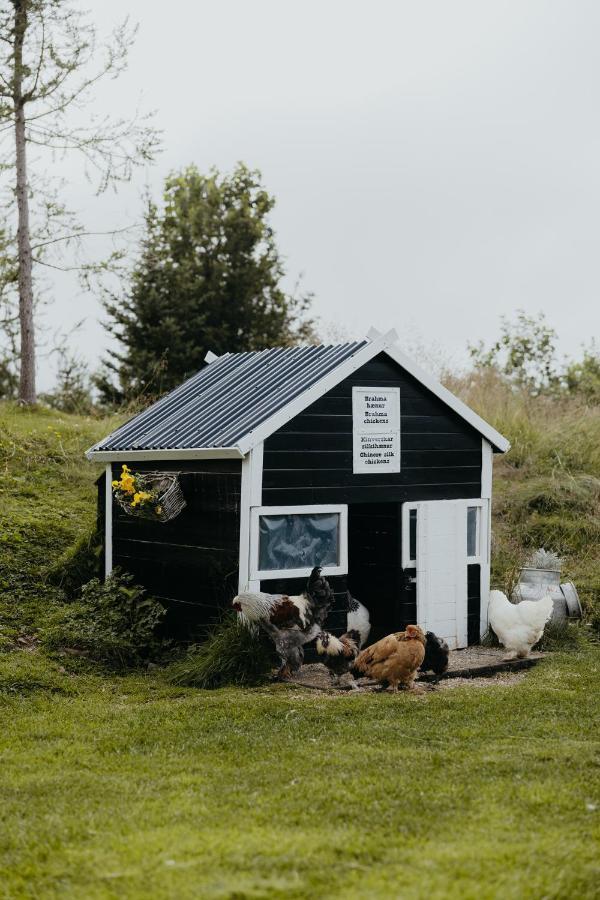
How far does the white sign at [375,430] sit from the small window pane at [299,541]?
0.70 meters

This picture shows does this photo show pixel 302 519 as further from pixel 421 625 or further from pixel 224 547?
pixel 421 625

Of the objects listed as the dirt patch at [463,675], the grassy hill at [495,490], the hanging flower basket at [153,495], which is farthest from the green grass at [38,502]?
the dirt patch at [463,675]

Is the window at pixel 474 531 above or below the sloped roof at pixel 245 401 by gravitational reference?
below

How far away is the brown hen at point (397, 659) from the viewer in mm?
9422

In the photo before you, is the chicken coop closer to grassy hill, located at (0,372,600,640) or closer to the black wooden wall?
the black wooden wall

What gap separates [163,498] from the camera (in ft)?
35.1

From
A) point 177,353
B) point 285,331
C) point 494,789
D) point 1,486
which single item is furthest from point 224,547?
point 285,331

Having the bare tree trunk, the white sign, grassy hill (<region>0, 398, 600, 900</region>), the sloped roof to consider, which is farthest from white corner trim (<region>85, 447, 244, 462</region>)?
the bare tree trunk

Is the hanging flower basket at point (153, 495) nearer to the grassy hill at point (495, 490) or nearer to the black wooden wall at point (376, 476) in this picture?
the black wooden wall at point (376, 476)

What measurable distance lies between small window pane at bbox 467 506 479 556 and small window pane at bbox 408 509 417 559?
88cm

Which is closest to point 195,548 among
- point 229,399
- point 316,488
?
point 316,488

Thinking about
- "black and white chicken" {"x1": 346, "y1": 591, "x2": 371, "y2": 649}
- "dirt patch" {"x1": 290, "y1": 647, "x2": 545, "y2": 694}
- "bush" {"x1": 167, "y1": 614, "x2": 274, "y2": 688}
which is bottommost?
"dirt patch" {"x1": 290, "y1": 647, "x2": 545, "y2": 694}

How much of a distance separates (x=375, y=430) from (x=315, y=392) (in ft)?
3.03

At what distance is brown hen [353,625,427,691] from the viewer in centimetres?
942
